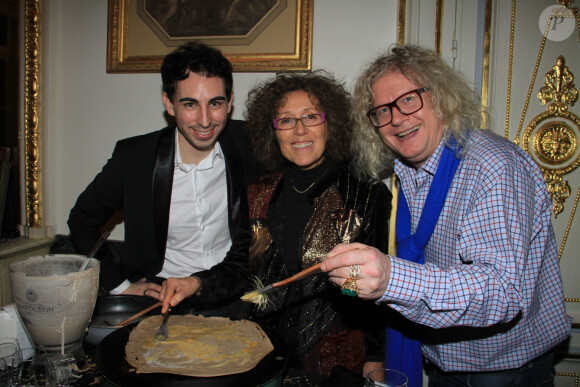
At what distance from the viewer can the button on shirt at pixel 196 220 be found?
2283mm

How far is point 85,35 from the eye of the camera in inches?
117

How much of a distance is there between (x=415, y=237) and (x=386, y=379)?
0.73 m

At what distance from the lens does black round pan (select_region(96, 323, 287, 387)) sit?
1.12m

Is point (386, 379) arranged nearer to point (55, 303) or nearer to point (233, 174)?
point (55, 303)

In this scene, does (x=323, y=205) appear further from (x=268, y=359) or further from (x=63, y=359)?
(x=63, y=359)

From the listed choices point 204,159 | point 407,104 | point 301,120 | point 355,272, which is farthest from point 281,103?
point 355,272

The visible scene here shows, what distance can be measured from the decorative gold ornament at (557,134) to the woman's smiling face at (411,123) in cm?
117

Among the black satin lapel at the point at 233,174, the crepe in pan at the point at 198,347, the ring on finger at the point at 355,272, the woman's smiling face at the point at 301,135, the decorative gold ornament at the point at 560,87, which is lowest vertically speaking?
the crepe in pan at the point at 198,347

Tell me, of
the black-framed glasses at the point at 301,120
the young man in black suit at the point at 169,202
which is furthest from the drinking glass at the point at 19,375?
the black-framed glasses at the point at 301,120

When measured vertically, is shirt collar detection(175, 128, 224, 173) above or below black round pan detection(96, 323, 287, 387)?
above

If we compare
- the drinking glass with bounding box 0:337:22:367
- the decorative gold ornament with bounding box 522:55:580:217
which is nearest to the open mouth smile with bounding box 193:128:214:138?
the drinking glass with bounding box 0:337:22:367

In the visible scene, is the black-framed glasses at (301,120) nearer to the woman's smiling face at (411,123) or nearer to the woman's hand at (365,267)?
the woman's smiling face at (411,123)

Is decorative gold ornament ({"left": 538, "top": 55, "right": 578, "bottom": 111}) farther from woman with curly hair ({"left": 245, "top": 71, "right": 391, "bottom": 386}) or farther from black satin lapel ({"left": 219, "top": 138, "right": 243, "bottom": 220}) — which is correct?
black satin lapel ({"left": 219, "top": 138, "right": 243, "bottom": 220})

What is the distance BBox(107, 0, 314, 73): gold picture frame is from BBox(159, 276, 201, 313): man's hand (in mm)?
1486
